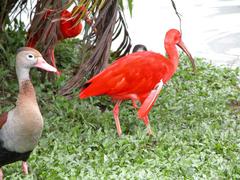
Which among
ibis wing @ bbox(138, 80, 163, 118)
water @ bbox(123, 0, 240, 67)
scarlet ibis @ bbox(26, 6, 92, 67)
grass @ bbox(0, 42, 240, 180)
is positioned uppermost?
scarlet ibis @ bbox(26, 6, 92, 67)

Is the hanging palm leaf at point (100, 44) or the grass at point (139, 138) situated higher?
the hanging palm leaf at point (100, 44)

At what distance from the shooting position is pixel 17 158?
16.4ft

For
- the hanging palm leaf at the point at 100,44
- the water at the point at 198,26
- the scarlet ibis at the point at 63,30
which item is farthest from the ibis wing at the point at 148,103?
the water at the point at 198,26

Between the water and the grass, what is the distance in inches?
48.4

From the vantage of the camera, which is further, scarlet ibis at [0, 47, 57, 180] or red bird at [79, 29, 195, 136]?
red bird at [79, 29, 195, 136]

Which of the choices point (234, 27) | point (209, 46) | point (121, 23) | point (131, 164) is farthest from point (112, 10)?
point (234, 27)

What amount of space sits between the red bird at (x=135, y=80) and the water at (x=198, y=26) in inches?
98.9

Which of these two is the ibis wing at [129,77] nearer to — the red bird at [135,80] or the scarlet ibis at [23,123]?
the red bird at [135,80]

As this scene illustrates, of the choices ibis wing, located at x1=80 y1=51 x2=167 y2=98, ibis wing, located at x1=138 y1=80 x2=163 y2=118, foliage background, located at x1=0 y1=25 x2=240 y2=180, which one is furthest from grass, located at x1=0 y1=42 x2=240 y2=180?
ibis wing, located at x1=80 y1=51 x2=167 y2=98

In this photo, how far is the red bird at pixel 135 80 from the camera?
589cm

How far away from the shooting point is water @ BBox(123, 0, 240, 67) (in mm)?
8852

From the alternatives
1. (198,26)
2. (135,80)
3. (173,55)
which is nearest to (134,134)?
(135,80)

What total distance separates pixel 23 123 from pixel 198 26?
16.7 feet

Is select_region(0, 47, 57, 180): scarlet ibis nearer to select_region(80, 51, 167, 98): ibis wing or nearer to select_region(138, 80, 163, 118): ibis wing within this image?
select_region(80, 51, 167, 98): ibis wing
